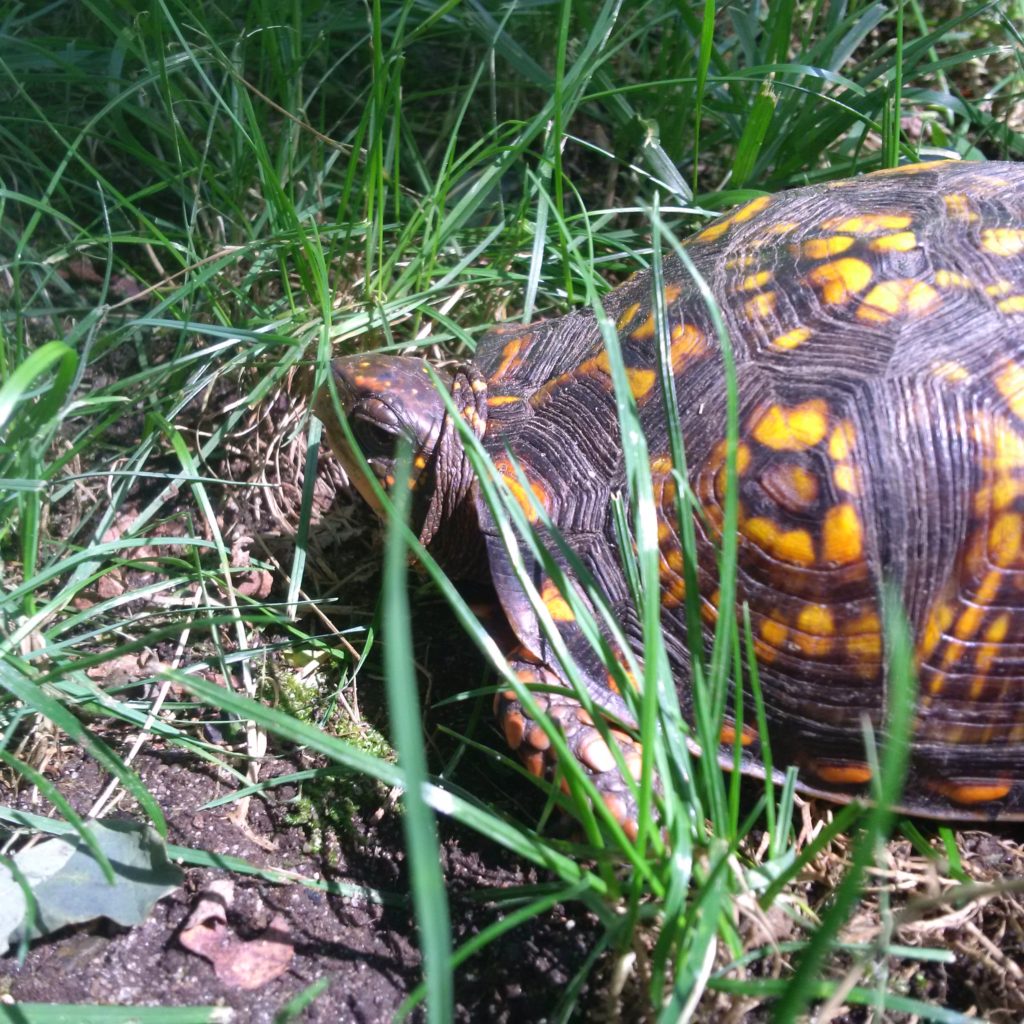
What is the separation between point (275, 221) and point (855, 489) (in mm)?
1227

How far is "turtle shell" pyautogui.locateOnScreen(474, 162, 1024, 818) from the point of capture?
127cm

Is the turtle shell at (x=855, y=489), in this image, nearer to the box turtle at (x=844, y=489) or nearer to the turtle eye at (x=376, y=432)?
the box turtle at (x=844, y=489)

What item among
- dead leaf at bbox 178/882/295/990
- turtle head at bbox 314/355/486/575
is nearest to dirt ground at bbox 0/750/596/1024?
dead leaf at bbox 178/882/295/990

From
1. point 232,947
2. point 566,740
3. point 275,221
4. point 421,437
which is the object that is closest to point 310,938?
point 232,947

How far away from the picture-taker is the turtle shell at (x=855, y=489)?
4.17ft

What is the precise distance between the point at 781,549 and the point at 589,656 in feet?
1.00

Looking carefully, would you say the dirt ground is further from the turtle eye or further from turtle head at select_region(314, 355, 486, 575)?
the turtle eye

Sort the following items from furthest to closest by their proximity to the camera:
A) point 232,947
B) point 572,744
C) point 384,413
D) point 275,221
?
point 275,221, point 384,413, point 572,744, point 232,947

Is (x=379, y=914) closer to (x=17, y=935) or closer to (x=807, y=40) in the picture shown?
(x=17, y=935)

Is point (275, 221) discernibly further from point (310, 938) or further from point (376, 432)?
point (310, 938)

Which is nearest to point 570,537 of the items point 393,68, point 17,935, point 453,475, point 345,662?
point 453,475

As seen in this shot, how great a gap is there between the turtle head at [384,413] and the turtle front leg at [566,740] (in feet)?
1.41

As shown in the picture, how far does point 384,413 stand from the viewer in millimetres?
1622

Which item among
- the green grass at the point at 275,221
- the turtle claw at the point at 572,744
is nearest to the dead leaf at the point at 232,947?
the green grass at the point at 275,221
